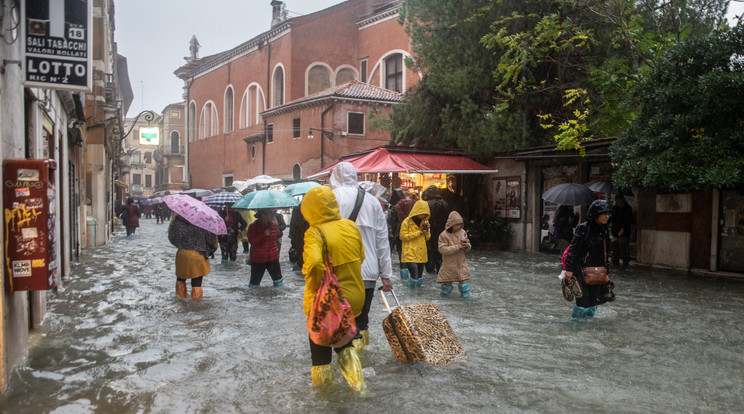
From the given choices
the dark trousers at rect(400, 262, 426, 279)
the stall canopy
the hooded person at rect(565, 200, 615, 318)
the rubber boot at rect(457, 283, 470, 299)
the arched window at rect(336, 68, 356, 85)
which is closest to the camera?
the hooded person at rect(565, 200, 615, 318)

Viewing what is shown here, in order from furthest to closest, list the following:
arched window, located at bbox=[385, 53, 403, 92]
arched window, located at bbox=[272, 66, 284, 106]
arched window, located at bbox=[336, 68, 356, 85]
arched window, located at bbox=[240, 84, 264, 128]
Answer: arched window, located at bbox=[240, 84, 264, 128]
arched window, located at bbox=[336, 68, 356, 85]
arched window, located at bbox=[272, 66, 284, 106]
arched window, located at bbox=[385, 53, 403, 92]

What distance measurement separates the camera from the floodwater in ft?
14.6

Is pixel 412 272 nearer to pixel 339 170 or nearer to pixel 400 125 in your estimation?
pixel 339 170

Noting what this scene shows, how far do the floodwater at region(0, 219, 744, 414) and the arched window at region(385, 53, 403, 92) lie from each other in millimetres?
24035

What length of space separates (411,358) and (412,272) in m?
4.56

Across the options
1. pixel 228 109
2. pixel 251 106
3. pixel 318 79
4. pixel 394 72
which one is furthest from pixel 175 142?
pixel 394 72

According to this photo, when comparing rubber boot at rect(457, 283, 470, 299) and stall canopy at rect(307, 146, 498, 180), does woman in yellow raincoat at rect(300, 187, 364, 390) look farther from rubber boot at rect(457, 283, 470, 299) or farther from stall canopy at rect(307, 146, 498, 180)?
stall canopy at rect(307, 146, 498, 180)

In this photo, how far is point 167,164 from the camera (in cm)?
5934

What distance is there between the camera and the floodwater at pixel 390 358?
14.6 ft

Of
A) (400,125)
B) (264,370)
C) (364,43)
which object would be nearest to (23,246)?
(264,370)

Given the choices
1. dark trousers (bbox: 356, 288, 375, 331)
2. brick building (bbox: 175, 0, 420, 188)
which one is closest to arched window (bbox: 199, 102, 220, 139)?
brick building (bbox: 175, 0, 420, 188)

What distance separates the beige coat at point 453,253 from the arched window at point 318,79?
27.8 meters

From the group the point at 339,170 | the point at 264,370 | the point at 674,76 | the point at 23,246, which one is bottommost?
the point at 264,370

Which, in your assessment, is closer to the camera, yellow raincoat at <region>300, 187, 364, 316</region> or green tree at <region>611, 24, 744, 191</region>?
yellow raincoat at <region>300, 187, 364, 316</region>
